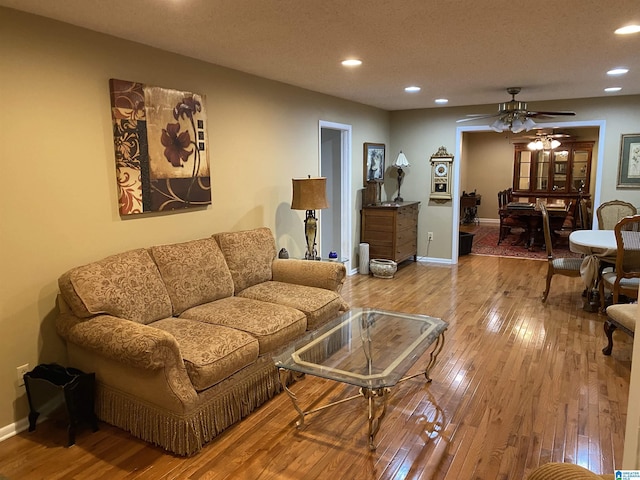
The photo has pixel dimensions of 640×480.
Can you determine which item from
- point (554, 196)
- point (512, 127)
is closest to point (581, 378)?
point (512, 127)

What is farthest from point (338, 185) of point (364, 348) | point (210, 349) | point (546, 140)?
point (546, 140)

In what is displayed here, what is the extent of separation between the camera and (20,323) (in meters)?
2.52

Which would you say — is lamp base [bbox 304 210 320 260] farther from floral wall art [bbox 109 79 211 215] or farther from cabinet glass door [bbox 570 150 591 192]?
cabinet glass door [bbox 570 150 591 192]

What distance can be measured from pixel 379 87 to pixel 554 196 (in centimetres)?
646

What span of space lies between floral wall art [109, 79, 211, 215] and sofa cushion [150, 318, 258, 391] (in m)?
0.92

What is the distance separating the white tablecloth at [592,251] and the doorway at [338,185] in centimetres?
264

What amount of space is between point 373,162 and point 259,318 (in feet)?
13.4

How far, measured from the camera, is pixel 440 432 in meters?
2.48

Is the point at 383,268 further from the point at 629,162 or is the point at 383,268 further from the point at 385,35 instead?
the point at 385,35

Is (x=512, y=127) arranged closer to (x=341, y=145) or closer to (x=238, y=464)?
(x=341, y=145)

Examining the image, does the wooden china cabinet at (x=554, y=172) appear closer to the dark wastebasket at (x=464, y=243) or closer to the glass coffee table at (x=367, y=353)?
the dark wastebasket at (x=464, y=243)

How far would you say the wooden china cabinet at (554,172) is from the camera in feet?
30.7

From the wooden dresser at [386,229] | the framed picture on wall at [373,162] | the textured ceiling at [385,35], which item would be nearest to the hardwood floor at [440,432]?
the textured ceiling at [385,35]

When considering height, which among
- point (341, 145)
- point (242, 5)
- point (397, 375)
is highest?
point (242, 5)
